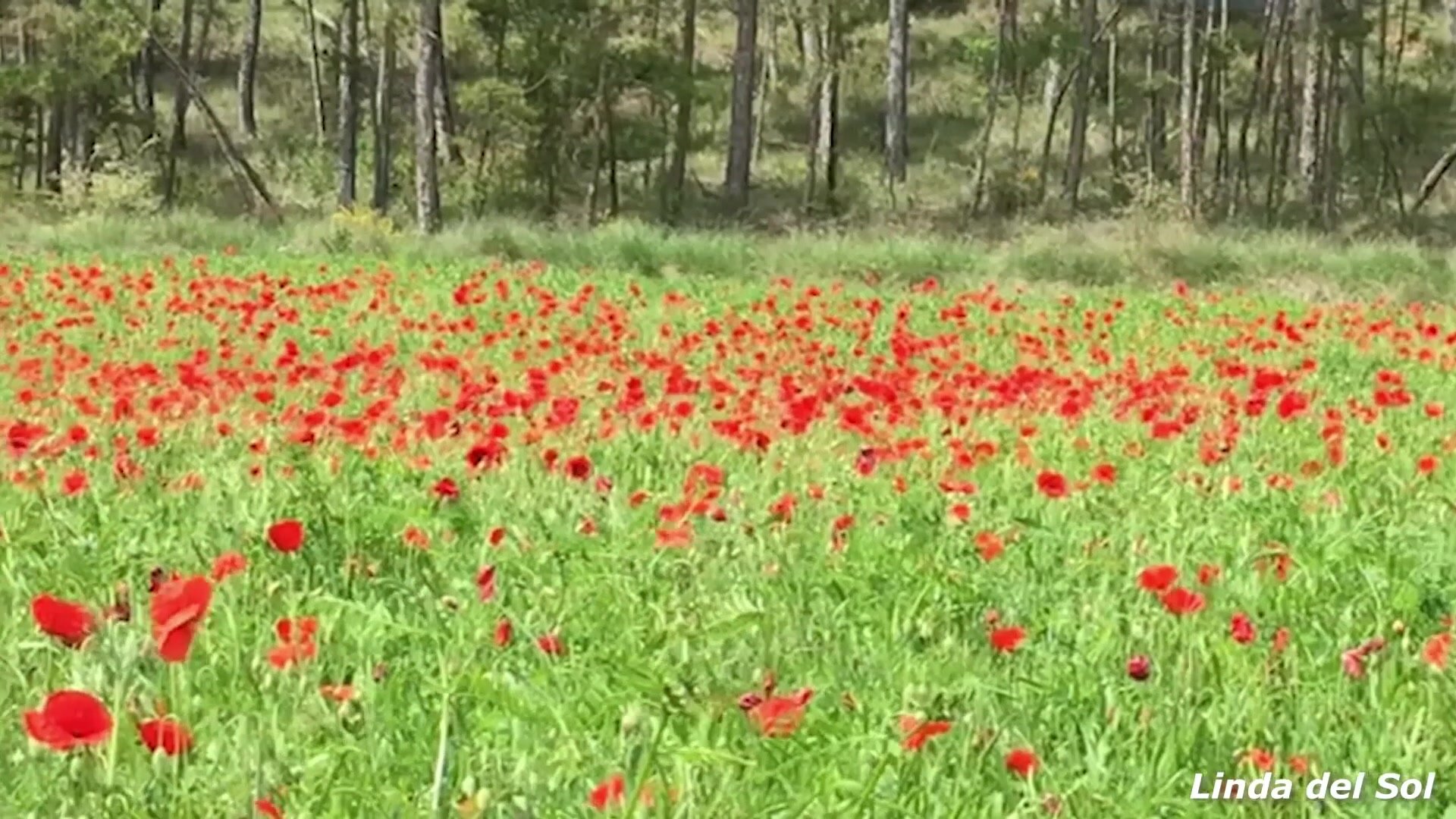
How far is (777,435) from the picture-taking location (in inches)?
214

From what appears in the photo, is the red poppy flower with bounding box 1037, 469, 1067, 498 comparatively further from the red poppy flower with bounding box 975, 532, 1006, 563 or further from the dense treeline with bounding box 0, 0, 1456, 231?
the dense treeline with bounding box 0, 0, 1456, 231

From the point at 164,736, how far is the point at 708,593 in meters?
1.59

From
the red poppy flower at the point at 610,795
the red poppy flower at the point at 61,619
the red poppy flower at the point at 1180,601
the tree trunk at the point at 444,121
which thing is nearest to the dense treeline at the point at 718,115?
the tree trunk at the point at 444,121

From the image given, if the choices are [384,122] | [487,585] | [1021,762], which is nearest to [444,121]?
[384,122]

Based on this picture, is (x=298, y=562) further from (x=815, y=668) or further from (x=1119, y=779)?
(x=1119, y=779)

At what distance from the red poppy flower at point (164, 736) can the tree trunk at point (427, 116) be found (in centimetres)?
1896

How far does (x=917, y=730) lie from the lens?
1.85m

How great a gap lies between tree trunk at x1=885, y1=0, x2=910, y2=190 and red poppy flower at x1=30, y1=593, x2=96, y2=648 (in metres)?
29.6

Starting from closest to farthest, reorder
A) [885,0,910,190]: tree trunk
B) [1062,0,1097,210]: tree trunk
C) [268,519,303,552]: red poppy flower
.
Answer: [268,519,303,552]: red poppy flower < [1062,0,1097,210]: tree trunk < [885,0,910,190]: tree trunk

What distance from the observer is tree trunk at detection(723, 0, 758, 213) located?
26734 millimetres

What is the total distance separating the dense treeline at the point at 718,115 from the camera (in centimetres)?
2689

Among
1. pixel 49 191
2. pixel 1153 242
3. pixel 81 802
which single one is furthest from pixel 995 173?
pixel 81 802

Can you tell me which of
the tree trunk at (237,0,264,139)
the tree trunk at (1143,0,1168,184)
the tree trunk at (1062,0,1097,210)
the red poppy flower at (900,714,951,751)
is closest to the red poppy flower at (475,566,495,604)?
the red poppy flower at (900,714,951,751)

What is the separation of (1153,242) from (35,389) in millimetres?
13087
